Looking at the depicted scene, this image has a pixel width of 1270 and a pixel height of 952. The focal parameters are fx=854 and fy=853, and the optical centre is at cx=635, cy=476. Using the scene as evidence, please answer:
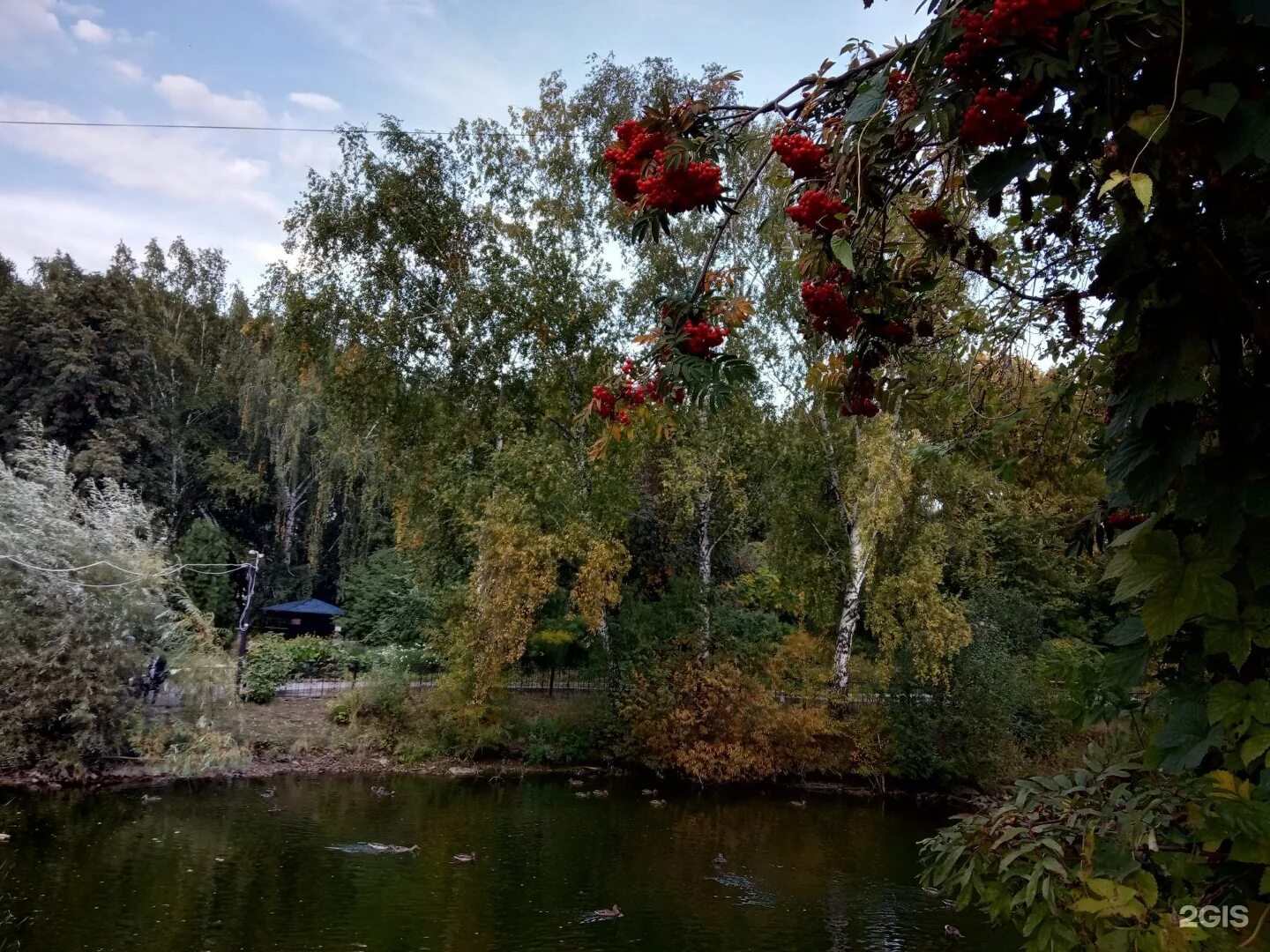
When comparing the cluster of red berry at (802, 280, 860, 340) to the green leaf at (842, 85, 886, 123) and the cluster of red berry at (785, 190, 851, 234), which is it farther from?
the green leaf at (842, 85, 886, 123)

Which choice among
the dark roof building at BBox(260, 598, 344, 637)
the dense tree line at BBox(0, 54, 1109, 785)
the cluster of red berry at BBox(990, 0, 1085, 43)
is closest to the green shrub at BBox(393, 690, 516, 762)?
the dense tree line at BBox(0, 54, 1109, 785)

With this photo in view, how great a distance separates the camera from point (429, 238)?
1248 cm

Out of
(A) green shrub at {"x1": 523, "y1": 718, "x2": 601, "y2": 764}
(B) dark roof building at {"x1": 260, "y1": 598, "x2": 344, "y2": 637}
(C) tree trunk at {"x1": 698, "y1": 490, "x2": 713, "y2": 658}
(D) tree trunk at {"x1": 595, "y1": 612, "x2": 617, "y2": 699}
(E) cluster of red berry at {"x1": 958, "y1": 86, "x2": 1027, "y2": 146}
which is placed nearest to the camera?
(E) cluster of red berry at {"x1": 958, "y1": 86, "x2": 1027, "y2": 146}

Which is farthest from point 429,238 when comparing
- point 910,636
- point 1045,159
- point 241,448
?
point 241,448

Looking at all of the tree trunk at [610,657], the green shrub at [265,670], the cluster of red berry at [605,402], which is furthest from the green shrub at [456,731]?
the cluster of red berry at [605,402]

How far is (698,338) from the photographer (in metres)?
1.93

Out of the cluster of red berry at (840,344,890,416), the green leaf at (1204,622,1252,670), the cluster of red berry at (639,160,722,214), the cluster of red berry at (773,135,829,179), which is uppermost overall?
the cluster of red berry at (773,135,829,179)

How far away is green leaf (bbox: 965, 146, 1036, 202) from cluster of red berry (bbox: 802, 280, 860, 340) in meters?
0.47

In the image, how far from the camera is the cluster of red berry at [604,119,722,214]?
73.0 inches

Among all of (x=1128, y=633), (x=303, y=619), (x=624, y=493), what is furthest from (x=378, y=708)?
(x=1128, y=633)

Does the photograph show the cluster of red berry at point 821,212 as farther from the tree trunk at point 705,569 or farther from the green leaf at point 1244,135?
the tree trunk at point 705,569

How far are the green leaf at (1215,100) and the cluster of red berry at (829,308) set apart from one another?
764mm

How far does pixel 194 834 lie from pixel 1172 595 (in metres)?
10.6

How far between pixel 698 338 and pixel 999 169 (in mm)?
704
